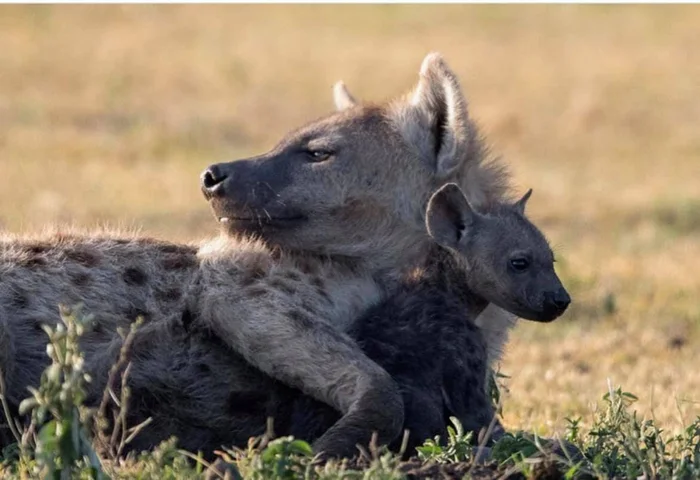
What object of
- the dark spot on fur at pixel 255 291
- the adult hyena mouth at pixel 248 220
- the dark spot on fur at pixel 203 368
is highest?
the adult hyena mouth at pixel 248 220

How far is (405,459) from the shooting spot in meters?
4.10

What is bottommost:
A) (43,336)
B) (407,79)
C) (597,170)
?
(43,336)

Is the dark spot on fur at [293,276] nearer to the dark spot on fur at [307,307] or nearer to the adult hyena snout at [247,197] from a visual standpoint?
the dark spot on fur at [307,307]

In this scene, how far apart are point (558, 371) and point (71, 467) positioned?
4.18 m

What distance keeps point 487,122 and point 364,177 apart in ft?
39.0

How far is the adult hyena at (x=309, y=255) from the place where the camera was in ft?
13.9

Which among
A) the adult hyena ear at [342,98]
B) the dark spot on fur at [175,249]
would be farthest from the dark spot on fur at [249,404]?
the adult hyena ear at [342,98]

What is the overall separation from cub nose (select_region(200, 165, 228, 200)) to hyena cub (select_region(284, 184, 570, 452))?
836 millimetres

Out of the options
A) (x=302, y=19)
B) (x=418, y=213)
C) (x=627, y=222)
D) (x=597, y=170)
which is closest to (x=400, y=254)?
(x=418, y=213)

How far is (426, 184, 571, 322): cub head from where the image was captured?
4582 millimetres

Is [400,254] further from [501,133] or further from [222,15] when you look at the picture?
[222,15]

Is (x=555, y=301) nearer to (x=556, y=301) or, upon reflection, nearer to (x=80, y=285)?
(x=556, y=301)

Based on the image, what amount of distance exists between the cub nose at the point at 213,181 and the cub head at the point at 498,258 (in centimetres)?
85

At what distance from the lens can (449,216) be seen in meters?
4.63
